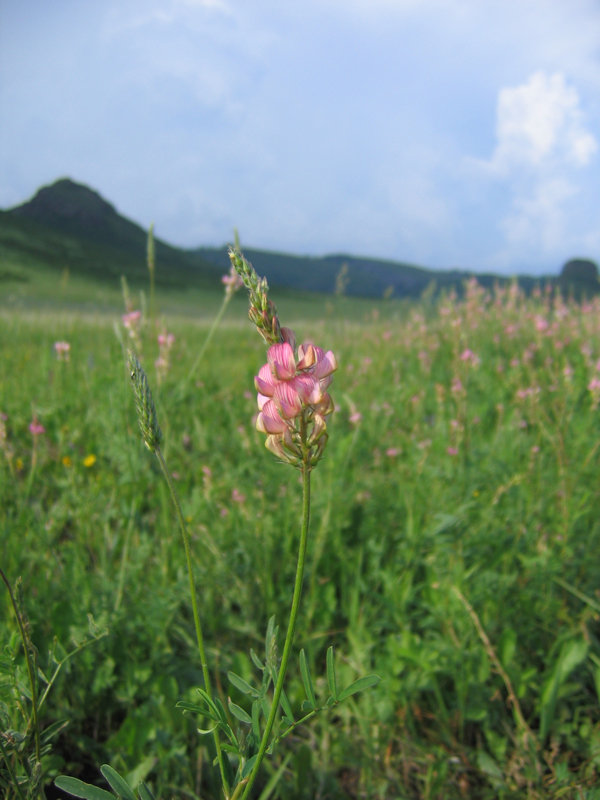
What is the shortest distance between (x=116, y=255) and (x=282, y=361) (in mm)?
68233

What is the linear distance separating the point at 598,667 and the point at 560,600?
227 mm

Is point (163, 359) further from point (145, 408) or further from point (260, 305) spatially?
point (260, 305)

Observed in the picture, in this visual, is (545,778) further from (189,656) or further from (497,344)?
(497,344)

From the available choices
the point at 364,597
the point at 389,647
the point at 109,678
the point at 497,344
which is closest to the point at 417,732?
the point at 389,647

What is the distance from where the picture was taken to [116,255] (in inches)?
2486

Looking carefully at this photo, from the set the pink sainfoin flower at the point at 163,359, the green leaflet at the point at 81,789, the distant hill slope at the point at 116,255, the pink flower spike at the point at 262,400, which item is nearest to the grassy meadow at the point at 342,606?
the pink sainfoin flower at the point at 163,359

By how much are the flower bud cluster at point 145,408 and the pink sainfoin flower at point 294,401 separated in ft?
0.61

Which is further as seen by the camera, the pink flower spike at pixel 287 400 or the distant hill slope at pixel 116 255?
the distant hill slope at pixel 116 255

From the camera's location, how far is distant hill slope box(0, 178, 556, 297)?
173ft

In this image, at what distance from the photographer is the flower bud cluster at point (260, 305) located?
2.16 feet

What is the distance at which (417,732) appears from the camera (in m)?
1.65

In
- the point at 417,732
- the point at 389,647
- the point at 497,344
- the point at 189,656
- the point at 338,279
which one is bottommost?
the point at 417,732

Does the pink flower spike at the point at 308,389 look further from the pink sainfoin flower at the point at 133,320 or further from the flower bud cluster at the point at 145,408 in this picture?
the pink sainfoin flower at the point at 133,320

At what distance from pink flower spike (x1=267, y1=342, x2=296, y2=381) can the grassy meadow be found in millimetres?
723
